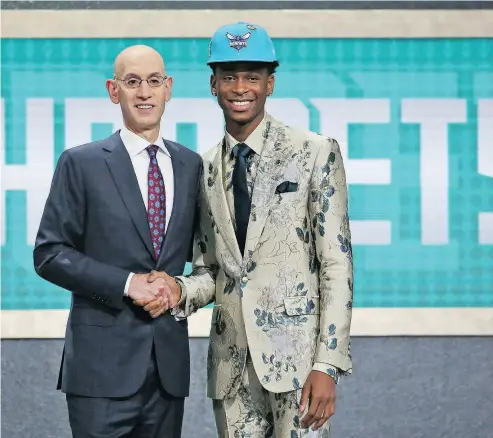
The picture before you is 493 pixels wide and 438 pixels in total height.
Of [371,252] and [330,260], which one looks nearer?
[330,260]

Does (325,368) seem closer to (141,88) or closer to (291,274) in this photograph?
(291,274)

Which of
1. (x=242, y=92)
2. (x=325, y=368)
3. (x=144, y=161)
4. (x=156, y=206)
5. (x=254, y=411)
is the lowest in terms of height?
(x=254, y=411)

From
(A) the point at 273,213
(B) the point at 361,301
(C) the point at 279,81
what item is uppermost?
(C) the point at 279,81

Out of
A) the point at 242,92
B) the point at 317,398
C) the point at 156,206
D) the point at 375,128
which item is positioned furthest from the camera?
the point at 375,128

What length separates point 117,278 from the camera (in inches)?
105

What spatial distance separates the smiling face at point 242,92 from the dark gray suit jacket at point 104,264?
0.28 meters

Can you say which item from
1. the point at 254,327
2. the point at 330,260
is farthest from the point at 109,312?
the point at 330,260

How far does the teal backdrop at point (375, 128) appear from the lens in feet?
14.1

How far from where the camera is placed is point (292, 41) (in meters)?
4.31

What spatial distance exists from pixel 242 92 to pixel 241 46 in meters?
0.12

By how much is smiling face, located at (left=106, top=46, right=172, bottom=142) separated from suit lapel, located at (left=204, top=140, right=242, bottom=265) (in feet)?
0.64

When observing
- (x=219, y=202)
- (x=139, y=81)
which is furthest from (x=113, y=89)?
(x=219, y=202)

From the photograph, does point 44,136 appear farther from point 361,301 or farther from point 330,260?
point 330,260

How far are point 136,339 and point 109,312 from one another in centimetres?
10
